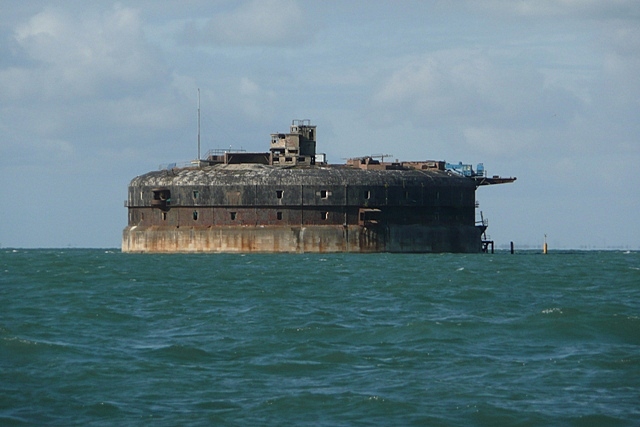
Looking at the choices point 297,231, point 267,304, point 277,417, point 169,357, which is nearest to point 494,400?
point 277,417

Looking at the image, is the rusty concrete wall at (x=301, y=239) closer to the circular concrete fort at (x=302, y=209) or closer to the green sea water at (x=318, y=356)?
the circular concrete fort at (x=302, y=209)

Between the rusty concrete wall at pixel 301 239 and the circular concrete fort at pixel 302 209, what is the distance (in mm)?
60

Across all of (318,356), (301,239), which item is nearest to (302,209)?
(301,239)

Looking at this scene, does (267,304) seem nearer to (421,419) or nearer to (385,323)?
(385,323)

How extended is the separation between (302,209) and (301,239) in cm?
191

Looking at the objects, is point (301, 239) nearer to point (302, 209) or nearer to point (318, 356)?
point (302, 209)

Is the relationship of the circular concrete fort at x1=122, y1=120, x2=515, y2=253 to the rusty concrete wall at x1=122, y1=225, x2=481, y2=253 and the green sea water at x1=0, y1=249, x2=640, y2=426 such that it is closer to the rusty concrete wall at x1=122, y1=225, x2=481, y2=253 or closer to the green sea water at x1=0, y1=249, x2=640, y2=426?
the rusty concrete wall at x1=122, y1=225, x2=481, y2=253

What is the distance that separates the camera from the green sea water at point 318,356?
17.4 meters

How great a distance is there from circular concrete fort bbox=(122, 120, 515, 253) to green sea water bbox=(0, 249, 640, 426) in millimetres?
33824

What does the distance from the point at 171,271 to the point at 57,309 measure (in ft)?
62.6

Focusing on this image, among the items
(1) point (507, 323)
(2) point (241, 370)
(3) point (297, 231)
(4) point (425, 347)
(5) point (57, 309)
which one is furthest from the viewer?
(3) point (297, 231)

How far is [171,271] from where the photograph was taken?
4891cm

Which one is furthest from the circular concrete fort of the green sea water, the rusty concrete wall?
the green sea water

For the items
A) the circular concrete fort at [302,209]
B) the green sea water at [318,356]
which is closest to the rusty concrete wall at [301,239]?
the circular concrete fort at [302,209]
